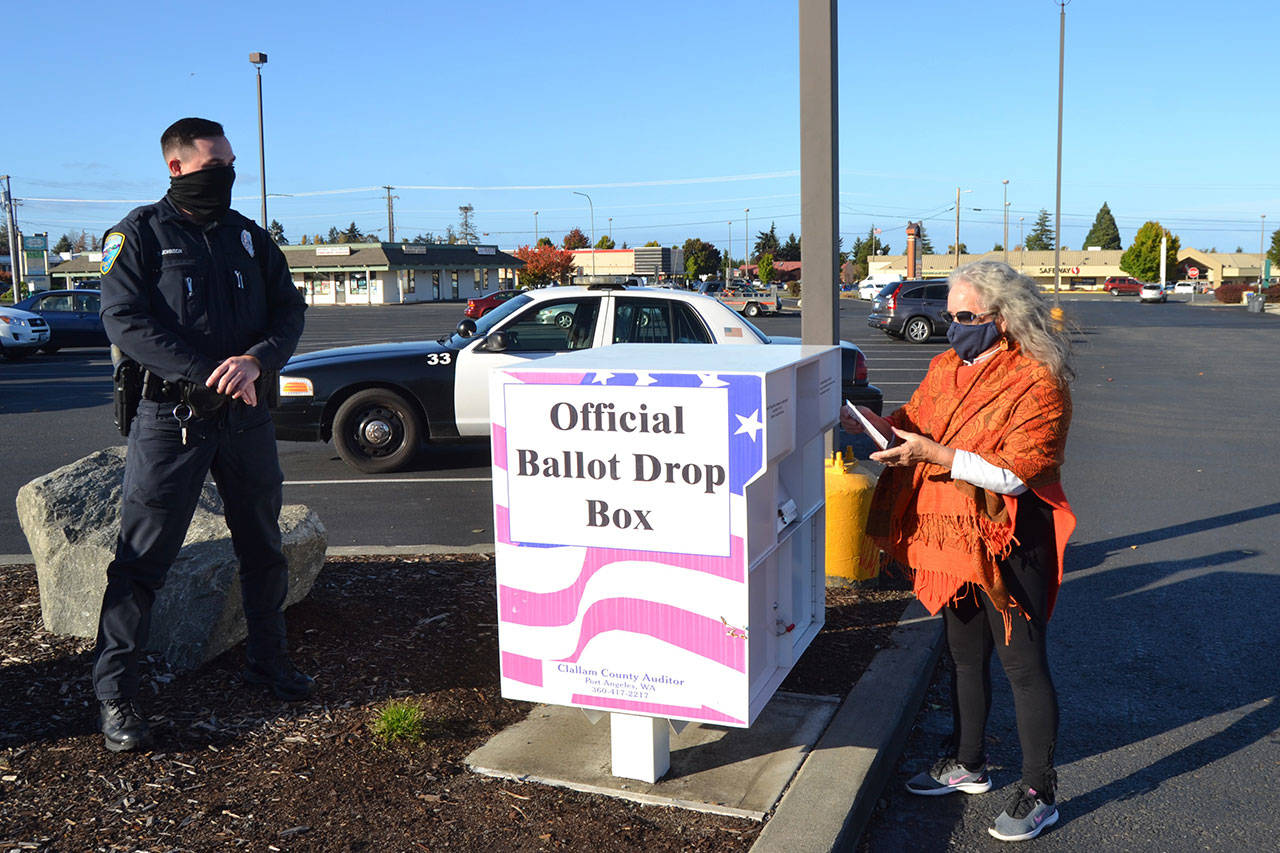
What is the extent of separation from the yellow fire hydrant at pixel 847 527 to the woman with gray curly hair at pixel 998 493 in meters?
1.89

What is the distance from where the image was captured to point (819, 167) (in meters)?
5.47

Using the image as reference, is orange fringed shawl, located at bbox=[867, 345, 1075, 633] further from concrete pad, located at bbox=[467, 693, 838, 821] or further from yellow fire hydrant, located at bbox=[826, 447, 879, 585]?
yellow fire hydrant, located at bbox=[826, 447, 879, 585]

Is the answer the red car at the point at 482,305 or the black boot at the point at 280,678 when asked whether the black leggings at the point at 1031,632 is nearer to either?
the black boot at the point at 280,678

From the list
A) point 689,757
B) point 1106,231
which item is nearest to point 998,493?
point 689,757

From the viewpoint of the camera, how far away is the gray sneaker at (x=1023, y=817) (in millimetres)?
3393

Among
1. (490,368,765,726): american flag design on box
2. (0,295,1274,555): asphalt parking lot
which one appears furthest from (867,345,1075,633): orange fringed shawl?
(490,368,765,726): american flag design on box

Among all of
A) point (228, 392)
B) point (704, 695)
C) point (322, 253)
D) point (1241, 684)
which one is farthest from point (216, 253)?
point (322, 253)

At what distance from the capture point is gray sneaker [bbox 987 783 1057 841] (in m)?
3.39

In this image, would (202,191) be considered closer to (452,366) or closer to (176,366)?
(176,366)

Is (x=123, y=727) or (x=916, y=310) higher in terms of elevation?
(x=916, y=310)

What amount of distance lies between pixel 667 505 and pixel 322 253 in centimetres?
7834

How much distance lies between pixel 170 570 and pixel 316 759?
1142 millimetres

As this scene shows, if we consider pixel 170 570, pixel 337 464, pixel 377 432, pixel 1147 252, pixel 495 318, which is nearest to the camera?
pixel 170 570

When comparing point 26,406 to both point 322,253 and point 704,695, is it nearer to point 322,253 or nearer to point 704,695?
point 704,695
